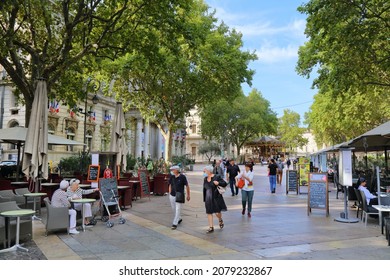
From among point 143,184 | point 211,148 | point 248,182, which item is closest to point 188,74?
point 143,184

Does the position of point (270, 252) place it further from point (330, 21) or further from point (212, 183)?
point (330, 21)

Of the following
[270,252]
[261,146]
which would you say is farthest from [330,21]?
[261,146]

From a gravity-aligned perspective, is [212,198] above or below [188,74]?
below

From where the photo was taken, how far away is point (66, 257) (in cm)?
607

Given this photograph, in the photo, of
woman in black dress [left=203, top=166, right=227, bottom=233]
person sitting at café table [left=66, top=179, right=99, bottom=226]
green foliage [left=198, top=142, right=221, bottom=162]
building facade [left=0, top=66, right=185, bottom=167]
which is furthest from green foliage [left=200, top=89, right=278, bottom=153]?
woman in black dress [left=203, top=166, right=227, bottom=233]

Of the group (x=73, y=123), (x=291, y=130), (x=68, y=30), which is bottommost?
(x=73, y=123)

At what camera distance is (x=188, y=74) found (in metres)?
23.4

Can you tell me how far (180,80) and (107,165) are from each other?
12637mm

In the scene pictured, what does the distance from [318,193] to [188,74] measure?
14.8 meters

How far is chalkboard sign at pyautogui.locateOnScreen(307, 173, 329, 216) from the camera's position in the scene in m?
10.7

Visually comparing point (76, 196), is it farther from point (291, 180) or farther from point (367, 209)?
point (291, 180)

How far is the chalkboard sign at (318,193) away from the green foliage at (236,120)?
45084mm

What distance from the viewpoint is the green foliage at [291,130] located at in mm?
111062

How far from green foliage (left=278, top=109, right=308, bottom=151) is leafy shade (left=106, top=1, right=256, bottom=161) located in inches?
3484
